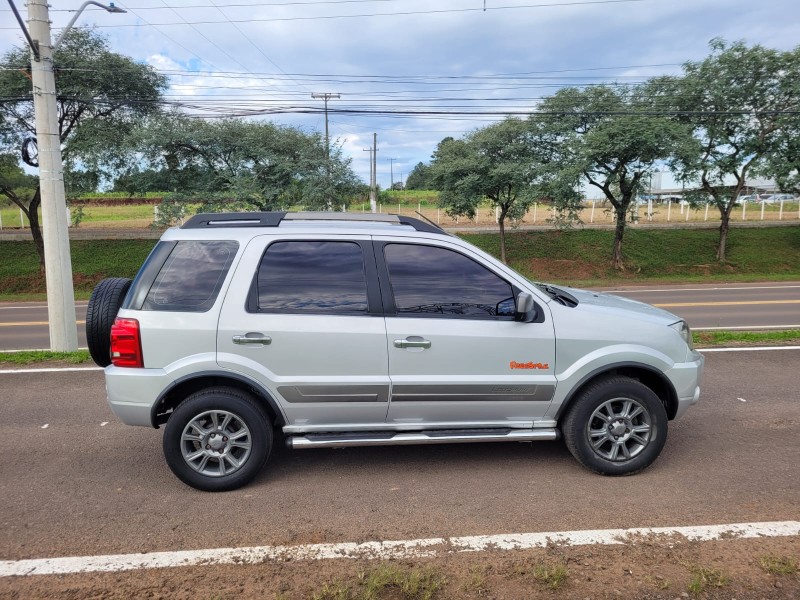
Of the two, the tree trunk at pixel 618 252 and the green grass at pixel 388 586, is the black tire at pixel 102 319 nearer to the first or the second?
the green grass at pixel 388 586

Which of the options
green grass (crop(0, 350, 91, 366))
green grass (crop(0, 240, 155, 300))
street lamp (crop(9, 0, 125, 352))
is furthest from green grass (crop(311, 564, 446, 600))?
green grass (crop(0, 240, 155, 300))

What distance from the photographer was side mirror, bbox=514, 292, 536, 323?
13.1 feet

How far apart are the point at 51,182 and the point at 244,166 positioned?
13.3 m

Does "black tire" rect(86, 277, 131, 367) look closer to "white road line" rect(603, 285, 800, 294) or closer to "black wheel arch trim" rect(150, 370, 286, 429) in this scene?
"black wheel arch trim" rect(150, 370, 286, 429)

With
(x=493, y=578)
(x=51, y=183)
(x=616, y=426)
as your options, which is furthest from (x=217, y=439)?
(x=51, y=183)

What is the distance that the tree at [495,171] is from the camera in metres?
23.5

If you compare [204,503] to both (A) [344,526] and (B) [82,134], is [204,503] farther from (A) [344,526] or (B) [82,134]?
(B) [82,134]

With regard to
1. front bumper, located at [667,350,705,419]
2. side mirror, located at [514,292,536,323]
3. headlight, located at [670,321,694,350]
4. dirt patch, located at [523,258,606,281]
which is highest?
side mirror, located at [514,292,536,323]

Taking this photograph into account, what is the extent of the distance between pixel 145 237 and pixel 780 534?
1140 inches

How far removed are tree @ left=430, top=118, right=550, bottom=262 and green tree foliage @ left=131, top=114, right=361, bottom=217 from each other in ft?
16.6

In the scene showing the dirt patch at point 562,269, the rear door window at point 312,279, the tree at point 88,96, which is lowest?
the dirt patch at point 562,269

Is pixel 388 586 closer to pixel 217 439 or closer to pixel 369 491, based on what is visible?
pixel 369 491

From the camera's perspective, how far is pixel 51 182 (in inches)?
337

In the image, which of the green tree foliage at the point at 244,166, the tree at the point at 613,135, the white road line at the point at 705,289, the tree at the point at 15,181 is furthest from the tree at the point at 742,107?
the tree at the point at 15,181
